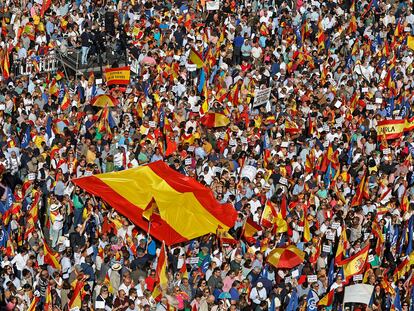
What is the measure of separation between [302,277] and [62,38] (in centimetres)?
1445

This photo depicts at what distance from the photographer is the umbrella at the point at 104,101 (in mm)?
37469

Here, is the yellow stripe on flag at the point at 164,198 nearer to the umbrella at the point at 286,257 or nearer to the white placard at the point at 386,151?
the umbrella at the point at 286,257

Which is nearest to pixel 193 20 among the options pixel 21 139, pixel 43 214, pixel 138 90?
pixel 138 90

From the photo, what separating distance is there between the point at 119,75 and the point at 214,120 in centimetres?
291

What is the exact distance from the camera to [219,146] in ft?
118

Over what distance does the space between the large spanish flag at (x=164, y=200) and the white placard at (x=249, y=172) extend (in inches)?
39.4

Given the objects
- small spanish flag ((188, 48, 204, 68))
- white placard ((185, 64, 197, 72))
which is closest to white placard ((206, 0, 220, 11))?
small spanish flag ((188, 48, 204, 68))

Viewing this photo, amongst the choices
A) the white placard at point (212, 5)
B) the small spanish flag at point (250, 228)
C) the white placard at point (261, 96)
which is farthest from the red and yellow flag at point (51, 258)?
the white placard at point (212, 5)

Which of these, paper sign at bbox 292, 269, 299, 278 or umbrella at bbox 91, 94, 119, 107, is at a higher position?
umbrella at bbox 91, 94, 119, 107

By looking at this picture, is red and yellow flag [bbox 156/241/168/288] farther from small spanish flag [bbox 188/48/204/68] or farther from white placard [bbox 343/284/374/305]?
small spanish flag [bbox 188/48/204/68]

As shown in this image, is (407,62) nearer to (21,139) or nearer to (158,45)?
(158,45)

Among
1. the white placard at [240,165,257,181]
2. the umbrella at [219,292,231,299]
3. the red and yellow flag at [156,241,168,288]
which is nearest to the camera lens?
the umbrella at [219,292,231,299]

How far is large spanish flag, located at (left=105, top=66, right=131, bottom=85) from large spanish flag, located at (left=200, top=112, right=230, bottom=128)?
7.88 feet

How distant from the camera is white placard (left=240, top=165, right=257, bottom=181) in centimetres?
3441
